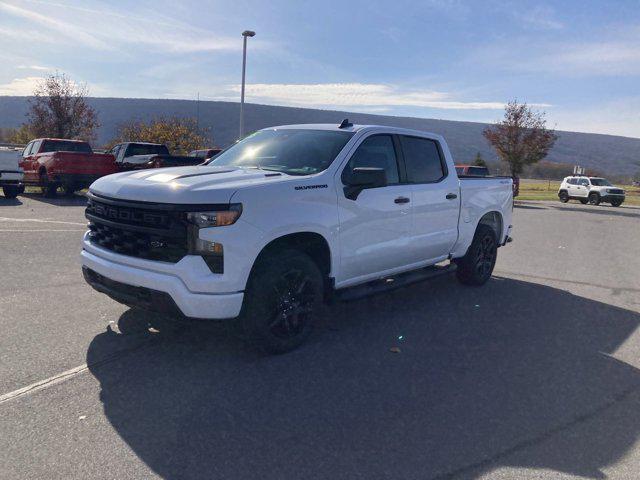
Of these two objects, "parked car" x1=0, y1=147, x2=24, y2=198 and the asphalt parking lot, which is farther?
"parked car" x1=0, y1=147, x2=24, y2=198

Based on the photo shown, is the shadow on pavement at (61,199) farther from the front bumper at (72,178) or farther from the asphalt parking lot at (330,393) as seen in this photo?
the asphalt parking lot at (330,393)

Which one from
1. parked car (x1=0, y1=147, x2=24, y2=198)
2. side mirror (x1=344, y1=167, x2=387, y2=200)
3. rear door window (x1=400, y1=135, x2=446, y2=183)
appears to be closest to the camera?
side mirror (x1=344, y1=167, x2=387, y2=200)

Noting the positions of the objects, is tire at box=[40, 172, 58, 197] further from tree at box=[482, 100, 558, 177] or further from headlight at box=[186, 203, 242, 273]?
tree at box=[482, 100, 558, 177]

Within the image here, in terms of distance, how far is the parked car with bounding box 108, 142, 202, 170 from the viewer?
A: 17422 millimetres

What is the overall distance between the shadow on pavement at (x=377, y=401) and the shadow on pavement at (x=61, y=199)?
12.2 metres

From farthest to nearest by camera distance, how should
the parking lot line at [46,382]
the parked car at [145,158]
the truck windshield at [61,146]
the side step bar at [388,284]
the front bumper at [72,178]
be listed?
the truck windshield at [61,146]
the parked car at [145,158]
the front bumper at [72,178]
the side step bar at [388,284]
the parking lot line at [46,382]

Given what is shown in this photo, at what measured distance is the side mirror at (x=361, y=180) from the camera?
4.70m

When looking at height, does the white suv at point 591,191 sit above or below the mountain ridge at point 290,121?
below

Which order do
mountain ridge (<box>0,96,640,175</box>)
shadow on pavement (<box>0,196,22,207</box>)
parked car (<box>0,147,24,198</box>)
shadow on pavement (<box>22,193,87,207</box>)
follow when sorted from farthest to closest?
1. mountain ridge (<box>0,96,640,175</box>)
2. parked car (<box>0,147,24,198</box>)
3. shadow on pavement (<box>22,193,87,207</box>)
4. shadow on pavement (<box>0,196,22,207</box>)

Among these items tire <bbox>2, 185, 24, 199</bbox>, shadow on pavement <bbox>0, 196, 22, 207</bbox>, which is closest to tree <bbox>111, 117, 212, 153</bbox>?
tire <bbox>2, 185, 24, 199</bbox>

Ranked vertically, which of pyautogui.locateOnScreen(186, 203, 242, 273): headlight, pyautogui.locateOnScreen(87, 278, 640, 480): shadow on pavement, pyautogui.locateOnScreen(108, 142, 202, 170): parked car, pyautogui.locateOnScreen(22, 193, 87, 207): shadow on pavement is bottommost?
pyautogui.locateOnScreen(22, 193, 87, 207): shadow on pavement

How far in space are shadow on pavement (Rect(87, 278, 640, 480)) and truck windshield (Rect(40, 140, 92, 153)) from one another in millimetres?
16374

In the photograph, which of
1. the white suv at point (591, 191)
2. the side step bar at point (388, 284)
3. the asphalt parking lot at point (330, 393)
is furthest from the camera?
the white suv at point (591, 191)

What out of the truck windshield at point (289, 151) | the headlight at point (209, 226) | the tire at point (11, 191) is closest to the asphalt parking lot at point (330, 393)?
the headlight at point (209, 226)
